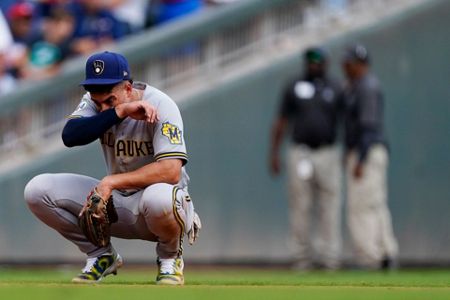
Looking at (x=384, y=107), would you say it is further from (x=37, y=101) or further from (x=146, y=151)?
(x=146, y=151)

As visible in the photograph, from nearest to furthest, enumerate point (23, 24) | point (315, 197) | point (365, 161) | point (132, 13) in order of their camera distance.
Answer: point (365, 161)
point (315, 197)
point (23, 24)
point (132, 13)

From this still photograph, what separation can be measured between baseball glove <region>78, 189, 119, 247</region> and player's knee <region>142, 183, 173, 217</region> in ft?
0.81

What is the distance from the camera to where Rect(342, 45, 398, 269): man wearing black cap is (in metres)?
14.5

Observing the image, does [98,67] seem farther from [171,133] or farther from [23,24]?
[23,24]

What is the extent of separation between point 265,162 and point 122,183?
7.86 metres

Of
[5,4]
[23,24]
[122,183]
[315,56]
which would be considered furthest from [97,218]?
[5,4]

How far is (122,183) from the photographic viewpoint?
8.21 m

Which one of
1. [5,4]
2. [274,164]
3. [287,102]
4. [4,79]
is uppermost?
[5,4]

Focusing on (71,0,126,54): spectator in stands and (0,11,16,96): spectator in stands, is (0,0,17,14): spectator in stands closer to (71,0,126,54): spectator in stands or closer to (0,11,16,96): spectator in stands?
(0,11,16,96): spectator in stands

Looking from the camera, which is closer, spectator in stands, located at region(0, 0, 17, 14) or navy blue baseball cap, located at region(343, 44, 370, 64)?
navy blue baseball cap, located at region(343, 44, 370, 64)

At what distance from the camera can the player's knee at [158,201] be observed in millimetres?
8141

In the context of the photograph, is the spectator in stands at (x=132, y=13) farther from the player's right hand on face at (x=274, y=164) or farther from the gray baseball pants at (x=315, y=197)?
the gray baseball pants at (x=315, y=197)

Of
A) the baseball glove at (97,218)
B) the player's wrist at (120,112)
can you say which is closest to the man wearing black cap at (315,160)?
the baseball glove at (97,218)

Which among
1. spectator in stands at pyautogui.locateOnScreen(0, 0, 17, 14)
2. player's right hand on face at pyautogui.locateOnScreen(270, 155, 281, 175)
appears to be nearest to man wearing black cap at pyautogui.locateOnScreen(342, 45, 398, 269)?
player's right hand on face at pyautogui.locateOnScreen(270, 155, 281, 175)
